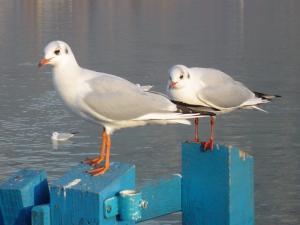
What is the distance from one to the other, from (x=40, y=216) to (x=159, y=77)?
990 cm

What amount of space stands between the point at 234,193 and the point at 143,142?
5.10m

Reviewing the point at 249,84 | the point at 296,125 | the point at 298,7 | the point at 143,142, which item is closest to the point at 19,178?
the point at 143,142

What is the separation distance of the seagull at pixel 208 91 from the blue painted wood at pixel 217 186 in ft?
4.85

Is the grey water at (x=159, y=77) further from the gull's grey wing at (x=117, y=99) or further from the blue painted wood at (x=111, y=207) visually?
the blue painted wood at (x=111, y=207)

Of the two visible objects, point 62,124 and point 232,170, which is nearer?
point 232,170

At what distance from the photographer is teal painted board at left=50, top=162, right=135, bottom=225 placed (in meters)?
2.36

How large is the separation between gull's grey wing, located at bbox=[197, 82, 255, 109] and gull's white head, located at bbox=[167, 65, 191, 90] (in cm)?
24

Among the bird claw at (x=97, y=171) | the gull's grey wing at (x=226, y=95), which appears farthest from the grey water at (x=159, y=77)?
the bird claw at (x=97, y=171)

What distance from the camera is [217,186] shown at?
284 cm

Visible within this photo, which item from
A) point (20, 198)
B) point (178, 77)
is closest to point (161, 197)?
point (20, 198)

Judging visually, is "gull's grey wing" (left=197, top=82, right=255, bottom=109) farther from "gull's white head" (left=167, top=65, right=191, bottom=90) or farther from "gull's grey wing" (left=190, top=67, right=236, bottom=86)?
"gull's white head" (left=167, top=65, right=191, bottom=90)

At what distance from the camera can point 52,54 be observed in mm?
3338

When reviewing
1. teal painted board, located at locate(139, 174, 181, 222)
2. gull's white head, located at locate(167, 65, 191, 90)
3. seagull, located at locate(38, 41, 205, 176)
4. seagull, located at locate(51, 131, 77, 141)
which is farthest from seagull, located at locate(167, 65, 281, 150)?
seagull, located at locate(51, 131, 77, 141)

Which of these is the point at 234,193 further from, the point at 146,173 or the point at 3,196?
the point at 146,173
